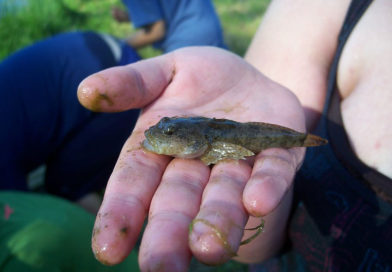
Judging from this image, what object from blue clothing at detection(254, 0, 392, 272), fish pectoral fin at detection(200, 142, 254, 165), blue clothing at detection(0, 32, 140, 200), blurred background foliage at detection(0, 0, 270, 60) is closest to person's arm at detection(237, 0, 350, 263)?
blue clothing at detection(254, 0, 392, 272)

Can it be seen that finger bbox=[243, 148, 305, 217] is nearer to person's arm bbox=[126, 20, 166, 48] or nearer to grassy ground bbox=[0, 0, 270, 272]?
person's arm bbox=[126, 20, 166, 48]

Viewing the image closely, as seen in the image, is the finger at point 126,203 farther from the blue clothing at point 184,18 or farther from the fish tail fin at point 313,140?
the blue clothing at point 184,18

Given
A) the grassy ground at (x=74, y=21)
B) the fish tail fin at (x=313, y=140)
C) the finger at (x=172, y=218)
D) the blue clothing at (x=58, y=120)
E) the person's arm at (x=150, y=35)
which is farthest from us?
the grassy ground at (x=74, y=21)

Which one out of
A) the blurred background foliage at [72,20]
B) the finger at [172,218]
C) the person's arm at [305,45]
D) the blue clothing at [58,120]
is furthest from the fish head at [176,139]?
the blurred background foliage at [72,20]

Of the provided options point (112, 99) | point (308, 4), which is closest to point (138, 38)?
point (308, 4)

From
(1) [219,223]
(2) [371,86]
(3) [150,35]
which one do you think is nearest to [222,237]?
(1) [219,223]

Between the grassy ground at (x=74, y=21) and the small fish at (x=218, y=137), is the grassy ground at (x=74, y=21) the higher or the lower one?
the lower one
